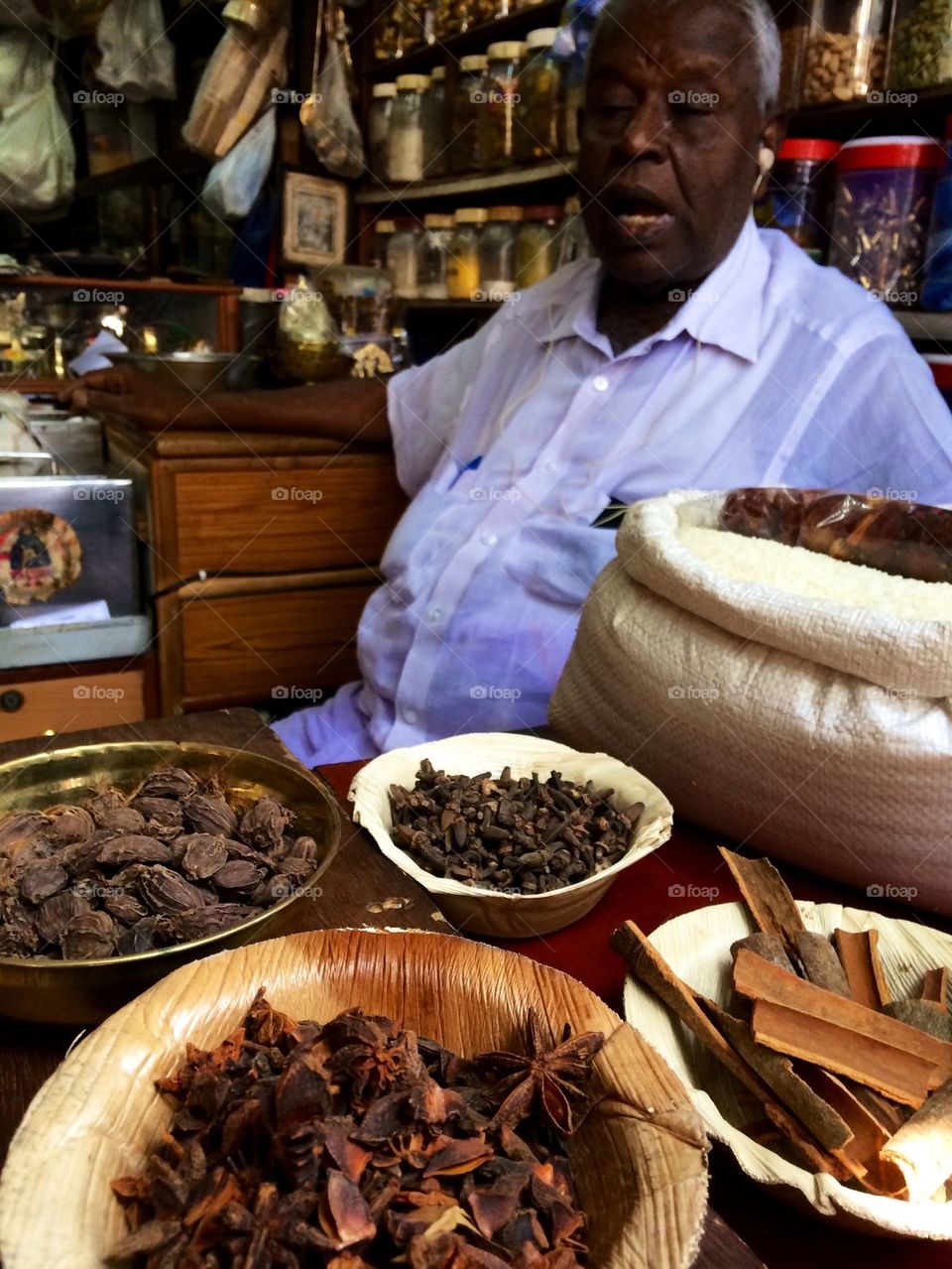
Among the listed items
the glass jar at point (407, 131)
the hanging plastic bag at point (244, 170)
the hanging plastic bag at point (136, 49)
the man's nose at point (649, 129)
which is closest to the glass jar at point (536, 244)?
the glass jar at point (407, 131)

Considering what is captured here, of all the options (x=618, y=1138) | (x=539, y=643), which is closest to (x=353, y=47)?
(x=539, y=643)

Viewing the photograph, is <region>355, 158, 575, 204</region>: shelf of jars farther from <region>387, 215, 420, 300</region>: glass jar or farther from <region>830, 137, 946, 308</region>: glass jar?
<region>830, 137, 946, 308</region>: glass jar

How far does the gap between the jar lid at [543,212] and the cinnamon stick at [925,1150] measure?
7.15 ft

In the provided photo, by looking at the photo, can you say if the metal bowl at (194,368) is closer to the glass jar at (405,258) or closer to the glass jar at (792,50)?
the glass jar at (405,258)

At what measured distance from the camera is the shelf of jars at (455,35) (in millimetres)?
2277

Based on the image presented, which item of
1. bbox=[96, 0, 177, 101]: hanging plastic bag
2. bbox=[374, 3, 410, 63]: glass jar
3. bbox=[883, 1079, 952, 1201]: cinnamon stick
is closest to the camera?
bbox=[883, 1079, 952, 1201]: cinnamon stick

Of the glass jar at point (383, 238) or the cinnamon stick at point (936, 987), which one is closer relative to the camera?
the cinnamon stick at point (936, 987)

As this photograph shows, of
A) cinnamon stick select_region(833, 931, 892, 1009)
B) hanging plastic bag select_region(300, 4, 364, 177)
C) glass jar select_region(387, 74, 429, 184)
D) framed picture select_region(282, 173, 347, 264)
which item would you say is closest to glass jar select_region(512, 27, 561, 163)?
glass jar select_region(387, 74, 429, 184)

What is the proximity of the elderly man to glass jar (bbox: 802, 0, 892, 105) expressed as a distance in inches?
5.9

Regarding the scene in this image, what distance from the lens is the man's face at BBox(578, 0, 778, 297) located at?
1.44 metres

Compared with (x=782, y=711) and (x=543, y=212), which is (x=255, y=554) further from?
(x=782, y=711)

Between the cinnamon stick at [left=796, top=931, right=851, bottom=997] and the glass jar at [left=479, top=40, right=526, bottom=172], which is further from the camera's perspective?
the glass jar at [left=479, top=40, right=526, bottom=172]

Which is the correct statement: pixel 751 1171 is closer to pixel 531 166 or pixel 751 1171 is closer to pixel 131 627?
pixel 131 627

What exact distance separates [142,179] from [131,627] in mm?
2173
